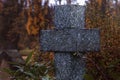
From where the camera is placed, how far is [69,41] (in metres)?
3.32

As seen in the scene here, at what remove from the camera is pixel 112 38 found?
6.80m

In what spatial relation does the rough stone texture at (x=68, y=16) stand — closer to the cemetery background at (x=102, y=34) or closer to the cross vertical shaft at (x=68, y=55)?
the cross vertical shaft at (x=68, y=55)

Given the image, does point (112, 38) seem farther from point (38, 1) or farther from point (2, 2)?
point (2, 2)

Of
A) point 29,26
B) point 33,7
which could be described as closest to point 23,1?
point 33,7

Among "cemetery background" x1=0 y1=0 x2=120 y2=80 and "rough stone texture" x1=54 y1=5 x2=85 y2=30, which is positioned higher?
"rough stone texture" x1=54 y1=5 x2=85 y2=30

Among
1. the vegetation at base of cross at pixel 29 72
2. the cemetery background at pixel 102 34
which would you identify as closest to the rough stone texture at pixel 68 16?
the cemetery background at pixel 102 34

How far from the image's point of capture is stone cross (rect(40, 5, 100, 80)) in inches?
129

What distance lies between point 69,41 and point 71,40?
19mm

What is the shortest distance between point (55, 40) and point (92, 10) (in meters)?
4.67

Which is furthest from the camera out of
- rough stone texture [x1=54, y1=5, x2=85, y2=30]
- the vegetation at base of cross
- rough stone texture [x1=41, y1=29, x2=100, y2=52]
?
rough stone texture [x1=54, y1=5, x2=85, y2=30]

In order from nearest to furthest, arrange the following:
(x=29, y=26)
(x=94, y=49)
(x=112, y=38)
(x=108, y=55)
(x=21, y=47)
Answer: (x=94, y=49) < (x=108, y=55) < (x=112, y=38) < (x=29, y=26) < (x=21, y=47)

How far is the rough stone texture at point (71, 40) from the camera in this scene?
3.27 metres

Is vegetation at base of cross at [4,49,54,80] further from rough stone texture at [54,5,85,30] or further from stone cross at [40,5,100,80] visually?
rough stone texture at [54,5,85,30]

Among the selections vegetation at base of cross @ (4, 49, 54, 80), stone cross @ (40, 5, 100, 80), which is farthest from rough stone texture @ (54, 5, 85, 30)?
vegetation at base of cross @ (4, 49, 54, 80)
